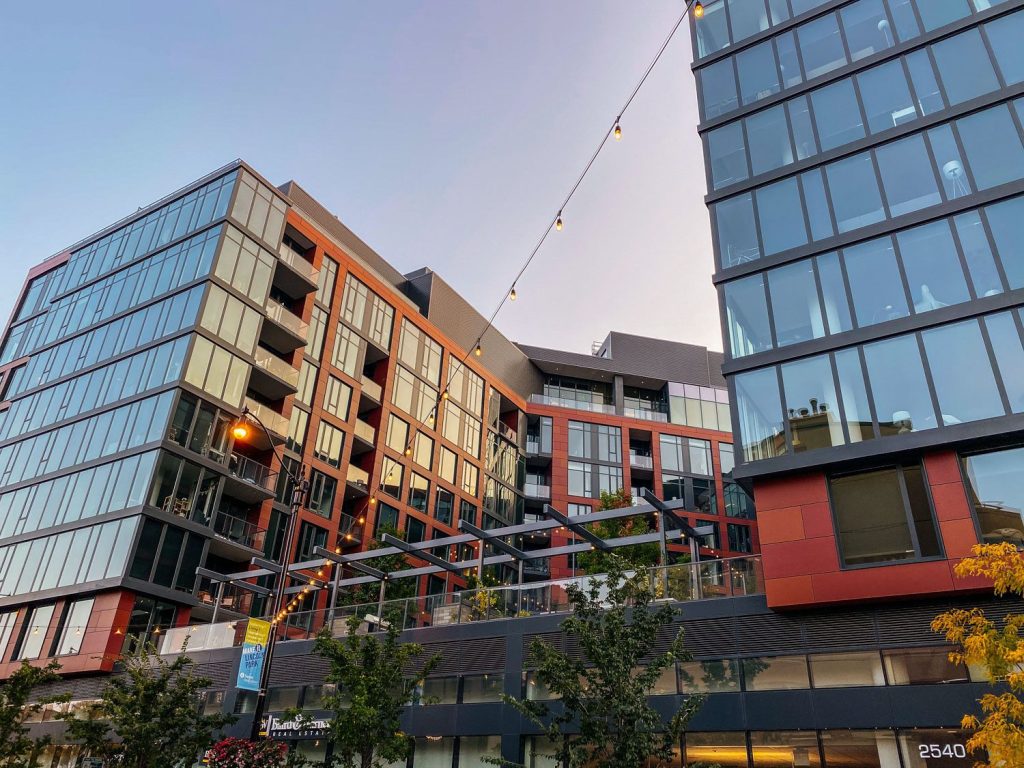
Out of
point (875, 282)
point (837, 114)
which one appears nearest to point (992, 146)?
point (837, 114)

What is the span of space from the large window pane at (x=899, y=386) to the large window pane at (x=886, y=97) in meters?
7.46

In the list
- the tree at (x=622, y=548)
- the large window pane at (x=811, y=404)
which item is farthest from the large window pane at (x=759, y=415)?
the tree at (x=622, y=548)

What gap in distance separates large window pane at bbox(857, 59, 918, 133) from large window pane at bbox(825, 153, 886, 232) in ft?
4.17

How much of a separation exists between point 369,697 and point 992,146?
22.2m

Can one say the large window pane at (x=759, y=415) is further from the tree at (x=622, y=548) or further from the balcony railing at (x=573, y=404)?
the balcony railing at (x=573, y=404)

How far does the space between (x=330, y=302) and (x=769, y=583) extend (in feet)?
122

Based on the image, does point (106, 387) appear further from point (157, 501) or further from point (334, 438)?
point (334, 438)

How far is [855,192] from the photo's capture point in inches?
926

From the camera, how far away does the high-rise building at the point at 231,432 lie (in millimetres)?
35656

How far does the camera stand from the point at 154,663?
32.9m

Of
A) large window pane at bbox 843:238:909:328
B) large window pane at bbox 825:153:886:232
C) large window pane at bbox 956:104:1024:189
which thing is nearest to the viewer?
large window pane at bbox 956:104:1024:189

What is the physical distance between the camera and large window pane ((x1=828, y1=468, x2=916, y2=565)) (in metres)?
18.7

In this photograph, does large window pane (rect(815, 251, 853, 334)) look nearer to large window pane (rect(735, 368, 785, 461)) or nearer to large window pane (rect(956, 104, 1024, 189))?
large window pane (rect(735, 368, 785, 461))

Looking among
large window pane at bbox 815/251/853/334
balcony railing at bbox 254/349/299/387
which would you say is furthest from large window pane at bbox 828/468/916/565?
balcony railing at bbox 254/349/299/387
